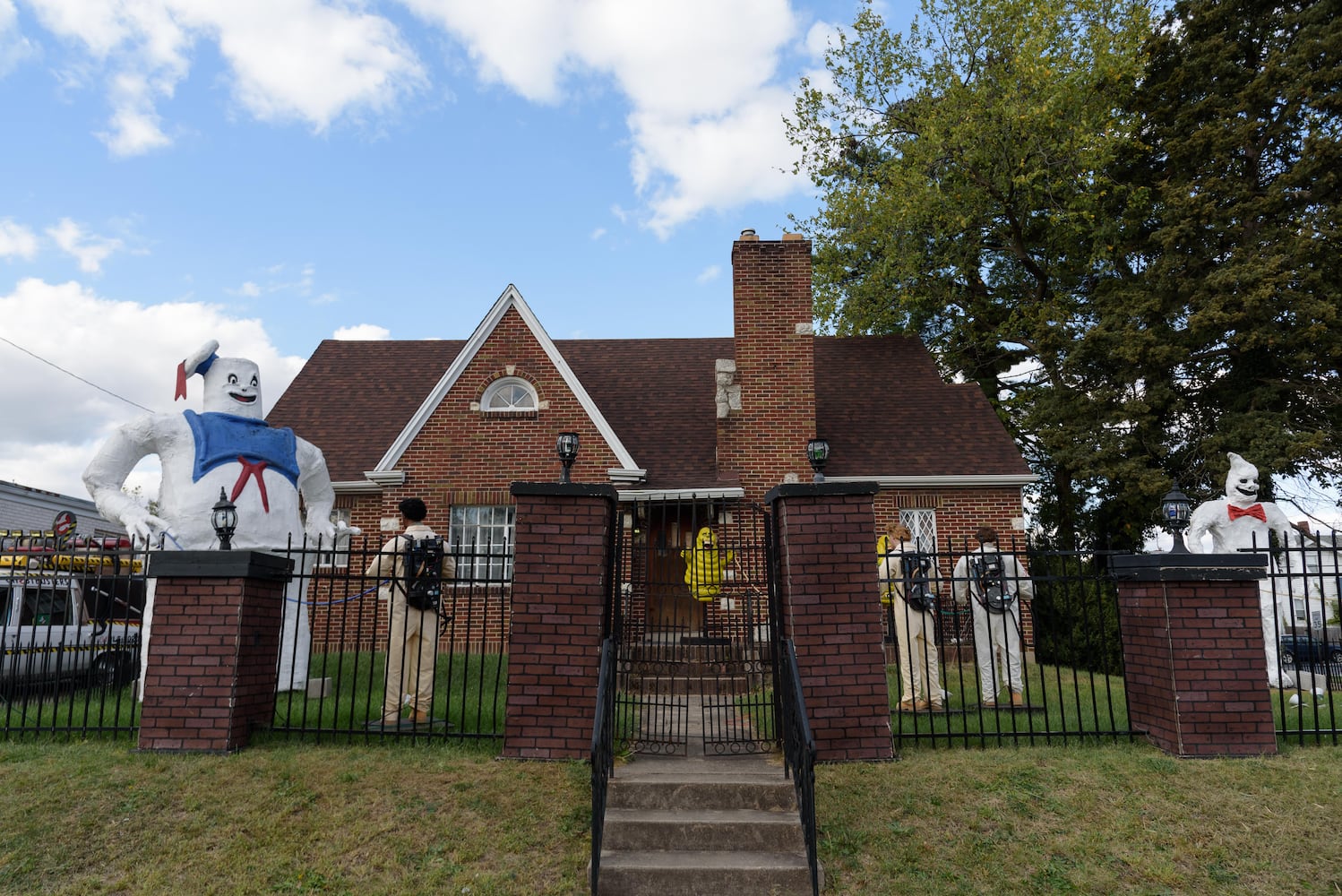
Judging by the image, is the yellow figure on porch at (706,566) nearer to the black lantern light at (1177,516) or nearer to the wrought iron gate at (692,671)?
the wrought iron gate at (692,671)

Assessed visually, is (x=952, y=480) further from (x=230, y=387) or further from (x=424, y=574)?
(x=230, y=387)

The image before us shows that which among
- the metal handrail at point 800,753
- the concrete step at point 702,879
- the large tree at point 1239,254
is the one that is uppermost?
the large tree at point 1239,254

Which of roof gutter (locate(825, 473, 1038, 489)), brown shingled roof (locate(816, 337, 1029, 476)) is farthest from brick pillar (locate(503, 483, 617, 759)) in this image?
brown shingled roof (locate(816, 337, 1029, 476))

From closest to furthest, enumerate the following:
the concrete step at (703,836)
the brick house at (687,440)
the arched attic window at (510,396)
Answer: the concrete step at (703,836) < the brick house at (687,440) < the arched attic window at (510,396)

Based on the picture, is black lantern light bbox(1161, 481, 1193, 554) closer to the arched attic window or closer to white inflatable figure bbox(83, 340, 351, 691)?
white inflatable figure bbox(83, 340, 351, 691)

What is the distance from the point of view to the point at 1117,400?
18141 mm

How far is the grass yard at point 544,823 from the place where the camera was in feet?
15.4

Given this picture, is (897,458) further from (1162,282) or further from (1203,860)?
(1203,860)

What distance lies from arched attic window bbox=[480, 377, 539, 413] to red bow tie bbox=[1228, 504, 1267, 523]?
9899mm

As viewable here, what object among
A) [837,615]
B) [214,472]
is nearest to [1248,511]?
[837,615]

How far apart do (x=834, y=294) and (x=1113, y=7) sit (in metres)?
9.20

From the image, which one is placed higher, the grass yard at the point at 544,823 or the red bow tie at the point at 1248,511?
the red bow tie at the point at 1248,511

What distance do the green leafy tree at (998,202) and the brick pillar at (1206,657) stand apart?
1194 cm

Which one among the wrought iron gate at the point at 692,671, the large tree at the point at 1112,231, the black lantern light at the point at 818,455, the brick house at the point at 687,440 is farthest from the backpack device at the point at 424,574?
the large tree at the point at 1112,231
